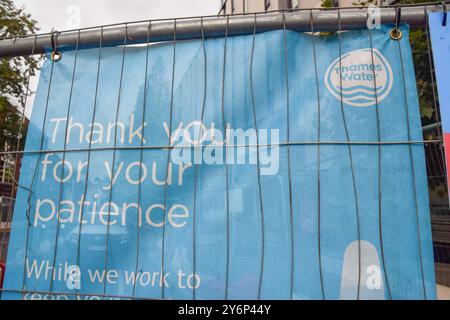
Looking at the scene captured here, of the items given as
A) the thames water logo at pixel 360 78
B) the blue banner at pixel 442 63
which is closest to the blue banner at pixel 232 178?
the thames water logo at pixel 360 78

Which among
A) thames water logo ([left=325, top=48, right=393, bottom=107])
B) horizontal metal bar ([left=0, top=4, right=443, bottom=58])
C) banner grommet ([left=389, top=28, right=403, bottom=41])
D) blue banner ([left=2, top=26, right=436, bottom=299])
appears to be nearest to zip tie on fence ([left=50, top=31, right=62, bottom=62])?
horizontal metal bar ([left=0, top=4, right=443, bottom=58])

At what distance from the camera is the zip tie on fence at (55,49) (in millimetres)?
A: 2291

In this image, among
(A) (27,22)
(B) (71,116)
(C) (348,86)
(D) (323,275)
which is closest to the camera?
(D) (323,275)

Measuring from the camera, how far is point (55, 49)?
2.30 m

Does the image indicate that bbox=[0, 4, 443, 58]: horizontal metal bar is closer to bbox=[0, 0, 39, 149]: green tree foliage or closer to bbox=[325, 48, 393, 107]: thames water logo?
bbox=[325, 48, 393, 107]: thames water logo

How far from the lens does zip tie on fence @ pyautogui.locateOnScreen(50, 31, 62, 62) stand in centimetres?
229

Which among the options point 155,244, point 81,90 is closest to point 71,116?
point 81,90

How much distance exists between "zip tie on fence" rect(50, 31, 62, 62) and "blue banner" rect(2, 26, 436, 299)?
27cm

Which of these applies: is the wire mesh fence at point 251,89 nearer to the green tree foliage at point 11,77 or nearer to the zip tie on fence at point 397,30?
the zip tie on fence at point 397,30

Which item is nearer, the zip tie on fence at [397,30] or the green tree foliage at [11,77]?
the zip tie on fence at [397,30]

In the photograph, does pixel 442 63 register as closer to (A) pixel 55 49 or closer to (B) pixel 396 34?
(B) pixel 396 34

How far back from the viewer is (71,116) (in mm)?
2184

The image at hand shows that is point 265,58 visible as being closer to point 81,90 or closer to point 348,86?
point 348,86

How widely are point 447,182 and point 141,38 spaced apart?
2096mm
